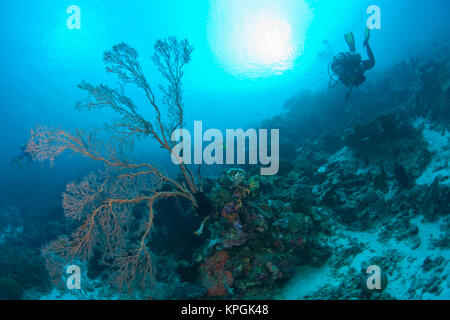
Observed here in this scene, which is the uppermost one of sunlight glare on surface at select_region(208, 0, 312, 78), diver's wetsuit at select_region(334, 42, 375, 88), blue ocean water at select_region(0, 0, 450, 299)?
sunlight glare on surface at select_region(208, 0, 312, 78)

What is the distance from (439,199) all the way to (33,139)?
30.6 ft

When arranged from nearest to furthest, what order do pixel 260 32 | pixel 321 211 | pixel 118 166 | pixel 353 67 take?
1. pixel 118 166
2. pixel 321 211
3. pixel 353 67
4. pixel 260 32

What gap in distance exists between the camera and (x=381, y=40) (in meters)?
47.5

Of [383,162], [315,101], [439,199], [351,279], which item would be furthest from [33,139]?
[315,101]

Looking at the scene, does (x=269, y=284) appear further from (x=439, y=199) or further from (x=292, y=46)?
(x=292, y=46)

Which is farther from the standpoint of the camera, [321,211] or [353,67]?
[353,67]

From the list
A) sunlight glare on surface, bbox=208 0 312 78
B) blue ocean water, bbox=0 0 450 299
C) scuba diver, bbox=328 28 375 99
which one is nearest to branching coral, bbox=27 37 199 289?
blue ocean water, bbox=0 0 450 299

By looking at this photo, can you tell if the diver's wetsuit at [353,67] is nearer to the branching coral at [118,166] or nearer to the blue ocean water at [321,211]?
the blue ocean water at [321,211]

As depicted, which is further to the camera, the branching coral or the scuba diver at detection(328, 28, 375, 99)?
the scuba diver at detection(328, 28, 375, 99)

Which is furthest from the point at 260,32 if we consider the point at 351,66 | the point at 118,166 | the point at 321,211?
the point at 118,166

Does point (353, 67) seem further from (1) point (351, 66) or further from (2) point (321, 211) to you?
(2) point (321, 211)

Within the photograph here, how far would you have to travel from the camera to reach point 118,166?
4996 millimetres

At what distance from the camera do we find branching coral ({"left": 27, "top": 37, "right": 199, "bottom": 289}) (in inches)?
169

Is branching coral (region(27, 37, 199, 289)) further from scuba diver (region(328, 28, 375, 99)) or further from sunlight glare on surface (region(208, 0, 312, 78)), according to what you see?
sunlight glare on surface (region(208, 0, 312, 78))
